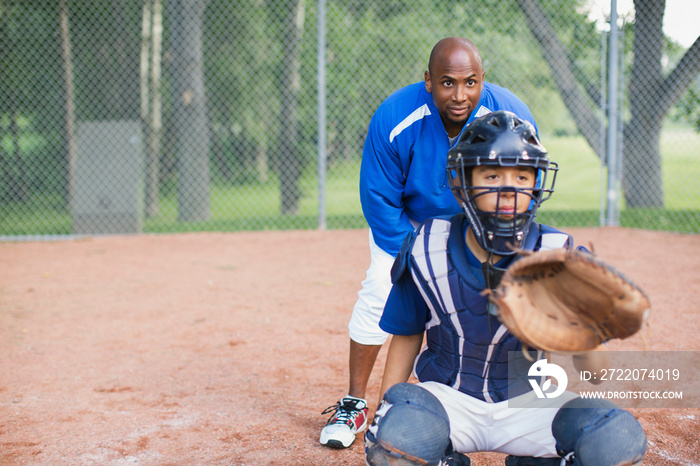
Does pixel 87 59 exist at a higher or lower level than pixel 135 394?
higher

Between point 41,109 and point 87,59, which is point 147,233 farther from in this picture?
point 41,109

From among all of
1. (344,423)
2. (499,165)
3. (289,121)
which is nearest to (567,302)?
(499,165)

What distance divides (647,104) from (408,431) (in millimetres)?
10424

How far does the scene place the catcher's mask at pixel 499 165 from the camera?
1.92 metres

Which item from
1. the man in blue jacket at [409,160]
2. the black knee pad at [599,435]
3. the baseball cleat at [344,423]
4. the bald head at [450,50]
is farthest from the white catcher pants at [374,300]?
the black knee pad at [599,435]

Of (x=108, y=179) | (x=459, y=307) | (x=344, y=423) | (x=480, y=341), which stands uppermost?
(x=459, y=307)

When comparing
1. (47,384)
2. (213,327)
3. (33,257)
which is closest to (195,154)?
(33,257)

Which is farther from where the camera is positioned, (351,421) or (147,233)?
(147,233)

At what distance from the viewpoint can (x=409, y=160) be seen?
2.86 meters

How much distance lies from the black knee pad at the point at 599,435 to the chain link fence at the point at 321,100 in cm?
772

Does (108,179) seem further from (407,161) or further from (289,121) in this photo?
(407,161)

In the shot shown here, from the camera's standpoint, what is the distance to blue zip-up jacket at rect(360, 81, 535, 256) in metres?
2.79

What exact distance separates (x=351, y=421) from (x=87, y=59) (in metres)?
14.7

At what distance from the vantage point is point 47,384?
3.79 metres
